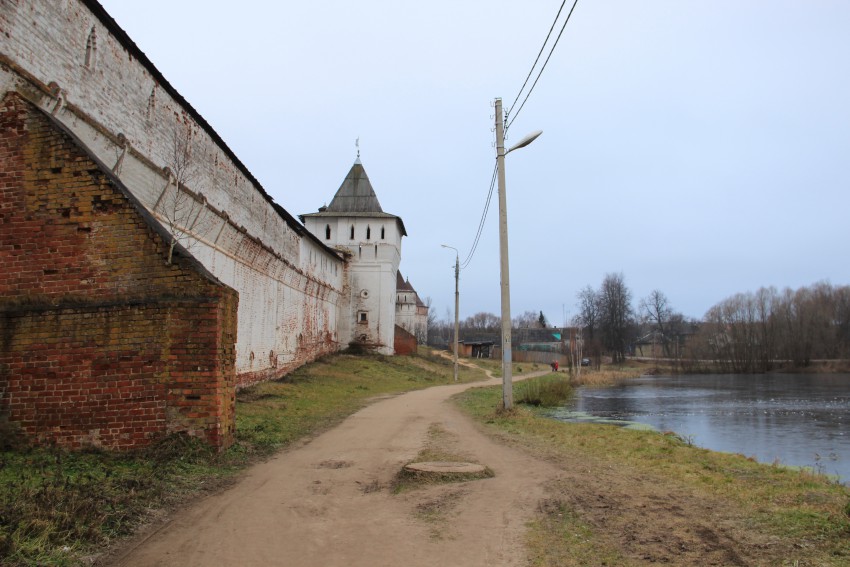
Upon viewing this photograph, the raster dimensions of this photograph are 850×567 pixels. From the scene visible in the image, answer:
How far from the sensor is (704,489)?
656cm

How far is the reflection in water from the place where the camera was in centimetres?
1422

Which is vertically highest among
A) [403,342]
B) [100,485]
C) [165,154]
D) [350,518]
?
[165,154]

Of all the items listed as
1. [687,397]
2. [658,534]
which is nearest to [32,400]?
[658,534]

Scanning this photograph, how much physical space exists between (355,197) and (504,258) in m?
28.5

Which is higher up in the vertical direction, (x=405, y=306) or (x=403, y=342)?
(x=405, y=306)

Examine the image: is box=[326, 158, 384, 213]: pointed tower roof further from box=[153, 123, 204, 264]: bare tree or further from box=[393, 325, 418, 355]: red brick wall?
box=[153, 123, 204, 264]: bare tree

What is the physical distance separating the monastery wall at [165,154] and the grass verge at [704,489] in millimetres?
7648

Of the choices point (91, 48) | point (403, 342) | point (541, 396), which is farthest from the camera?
point (403, 342)

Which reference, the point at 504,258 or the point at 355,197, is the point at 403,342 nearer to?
the point at 355,197

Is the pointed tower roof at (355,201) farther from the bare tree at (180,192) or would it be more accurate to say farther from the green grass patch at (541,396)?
the bare tree at (180,192)

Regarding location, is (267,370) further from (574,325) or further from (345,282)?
(574,325)

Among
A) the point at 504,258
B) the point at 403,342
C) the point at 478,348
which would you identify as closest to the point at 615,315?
the point at 478,348

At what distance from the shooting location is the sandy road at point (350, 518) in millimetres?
4418

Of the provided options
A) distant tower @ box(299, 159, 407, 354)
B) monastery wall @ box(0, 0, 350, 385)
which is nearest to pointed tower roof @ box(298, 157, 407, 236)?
distant tower @ box(299, 159, 407, 354)
